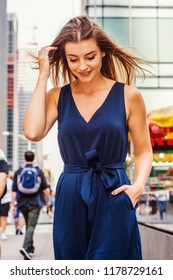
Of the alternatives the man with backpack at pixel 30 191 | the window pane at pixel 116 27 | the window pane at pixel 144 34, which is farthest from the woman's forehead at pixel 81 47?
the window pane at pixel 144 34

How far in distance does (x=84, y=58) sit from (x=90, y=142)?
9.9 inches

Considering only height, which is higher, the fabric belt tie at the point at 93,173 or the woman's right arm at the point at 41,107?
the woman's right arm at the point at 41,107

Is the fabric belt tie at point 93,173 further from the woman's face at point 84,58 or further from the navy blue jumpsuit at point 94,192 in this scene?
the woman's face at point 84,58

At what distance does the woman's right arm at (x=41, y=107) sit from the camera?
185cm

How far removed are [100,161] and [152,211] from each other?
526 cm

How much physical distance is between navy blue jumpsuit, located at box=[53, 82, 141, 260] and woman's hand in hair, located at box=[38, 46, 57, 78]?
0.15m

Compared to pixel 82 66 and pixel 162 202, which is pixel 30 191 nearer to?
pixel 162 202

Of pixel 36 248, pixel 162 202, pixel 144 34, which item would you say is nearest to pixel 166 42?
pixel 144 34

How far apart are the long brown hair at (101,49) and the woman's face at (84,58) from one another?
0.7 inches

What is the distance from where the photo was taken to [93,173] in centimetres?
181

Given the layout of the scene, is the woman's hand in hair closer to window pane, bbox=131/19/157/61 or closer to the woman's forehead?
the woman's forehead


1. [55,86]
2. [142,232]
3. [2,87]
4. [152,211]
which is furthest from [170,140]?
[55,86]

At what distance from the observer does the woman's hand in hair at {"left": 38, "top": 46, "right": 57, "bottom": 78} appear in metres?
1.90
